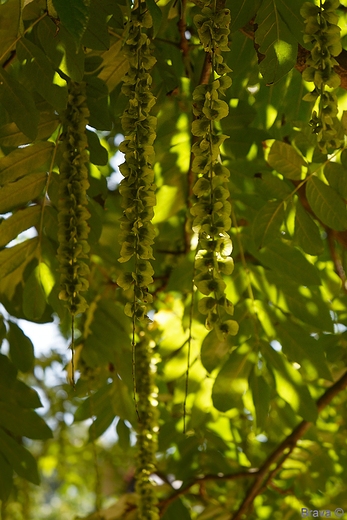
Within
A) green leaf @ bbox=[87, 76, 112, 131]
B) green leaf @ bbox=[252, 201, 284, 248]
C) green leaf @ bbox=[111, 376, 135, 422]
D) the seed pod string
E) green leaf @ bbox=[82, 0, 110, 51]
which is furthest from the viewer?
green leaf @ bbox=[111, 376, 135, 422]

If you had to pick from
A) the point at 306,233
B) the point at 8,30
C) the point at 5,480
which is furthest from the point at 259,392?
the point at 8,30

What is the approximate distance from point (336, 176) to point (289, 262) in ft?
0.86

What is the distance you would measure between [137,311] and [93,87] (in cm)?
65

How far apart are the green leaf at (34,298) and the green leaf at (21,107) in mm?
488

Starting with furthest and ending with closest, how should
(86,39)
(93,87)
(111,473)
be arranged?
(111,473) → (93,87) → (86,39)

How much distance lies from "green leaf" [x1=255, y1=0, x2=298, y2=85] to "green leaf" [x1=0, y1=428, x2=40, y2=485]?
121 cm

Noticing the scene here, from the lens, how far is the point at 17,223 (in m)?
1.53

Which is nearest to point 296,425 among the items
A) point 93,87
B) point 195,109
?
point 93,87

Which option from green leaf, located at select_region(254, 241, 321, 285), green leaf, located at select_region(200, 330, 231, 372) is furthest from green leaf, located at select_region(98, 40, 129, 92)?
green leaf, located at select_region(200, 330, 231, 372)

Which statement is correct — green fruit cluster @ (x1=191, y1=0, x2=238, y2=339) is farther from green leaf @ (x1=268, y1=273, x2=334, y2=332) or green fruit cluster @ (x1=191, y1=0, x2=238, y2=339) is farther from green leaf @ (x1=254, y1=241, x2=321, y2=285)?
green leaf @ (x1=268, y1=273, x2=334, y2=332)

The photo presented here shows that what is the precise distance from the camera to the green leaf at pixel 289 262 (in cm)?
157

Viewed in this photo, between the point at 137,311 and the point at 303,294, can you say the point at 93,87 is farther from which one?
the point at 303,294

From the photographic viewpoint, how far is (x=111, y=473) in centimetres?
427

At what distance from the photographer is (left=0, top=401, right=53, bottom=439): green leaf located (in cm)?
172
